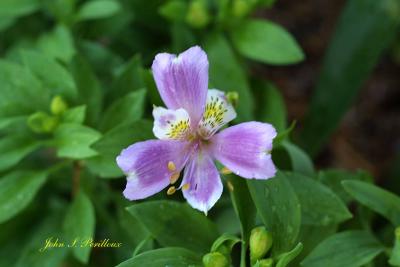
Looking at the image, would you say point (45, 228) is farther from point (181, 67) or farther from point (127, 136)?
point (181, 67)

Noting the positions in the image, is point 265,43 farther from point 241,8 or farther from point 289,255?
point 289,255

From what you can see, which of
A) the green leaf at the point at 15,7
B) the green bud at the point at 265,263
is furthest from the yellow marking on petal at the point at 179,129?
the green leaf at the point at 15,7

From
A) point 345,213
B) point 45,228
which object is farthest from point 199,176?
point 45,228

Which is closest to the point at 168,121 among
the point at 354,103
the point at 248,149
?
the point at 248,149

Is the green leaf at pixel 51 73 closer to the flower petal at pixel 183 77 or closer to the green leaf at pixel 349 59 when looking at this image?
the flower petal at pixel 183 77

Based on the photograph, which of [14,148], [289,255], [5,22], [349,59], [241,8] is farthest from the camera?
[349,59]

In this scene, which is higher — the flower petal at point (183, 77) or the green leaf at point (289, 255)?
the flower petal at point (183, 77)
